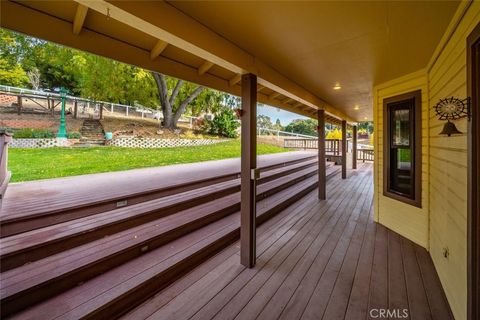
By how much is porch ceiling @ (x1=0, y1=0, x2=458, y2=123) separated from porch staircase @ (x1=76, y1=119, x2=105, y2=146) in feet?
29.7

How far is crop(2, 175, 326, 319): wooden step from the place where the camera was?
1.58m

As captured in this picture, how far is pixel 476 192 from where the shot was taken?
1454 mm

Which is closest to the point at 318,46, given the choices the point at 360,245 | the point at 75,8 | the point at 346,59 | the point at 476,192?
the point at 346,59

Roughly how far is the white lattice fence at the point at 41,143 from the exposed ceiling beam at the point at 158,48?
9.07 meters

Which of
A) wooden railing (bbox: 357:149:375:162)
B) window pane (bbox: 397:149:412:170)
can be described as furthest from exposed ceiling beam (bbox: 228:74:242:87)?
wooden railing (bbox: 357:149:375:162)

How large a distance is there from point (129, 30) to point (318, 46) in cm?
185

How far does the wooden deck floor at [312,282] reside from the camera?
1850 millimetres

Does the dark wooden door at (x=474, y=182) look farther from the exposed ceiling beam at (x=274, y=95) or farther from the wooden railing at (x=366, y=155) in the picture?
the wooden railing at (x=366, y=155)

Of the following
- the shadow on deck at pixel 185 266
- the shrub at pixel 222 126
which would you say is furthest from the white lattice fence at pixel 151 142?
the shadow on deck at pixel 185 266

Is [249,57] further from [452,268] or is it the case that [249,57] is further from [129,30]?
[452,268]

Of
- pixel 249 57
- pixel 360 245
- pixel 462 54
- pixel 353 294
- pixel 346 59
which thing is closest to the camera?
pixel 462 54

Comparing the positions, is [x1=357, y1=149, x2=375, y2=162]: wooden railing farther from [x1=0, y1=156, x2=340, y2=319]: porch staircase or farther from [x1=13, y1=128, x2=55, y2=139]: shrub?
[x1=13, y1=128, x2=55, y2=139]: shrub

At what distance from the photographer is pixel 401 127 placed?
11.7ft

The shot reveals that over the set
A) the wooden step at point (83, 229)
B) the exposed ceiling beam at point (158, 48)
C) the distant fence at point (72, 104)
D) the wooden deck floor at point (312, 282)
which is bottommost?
the wooden deck floor at point (312, 282)
